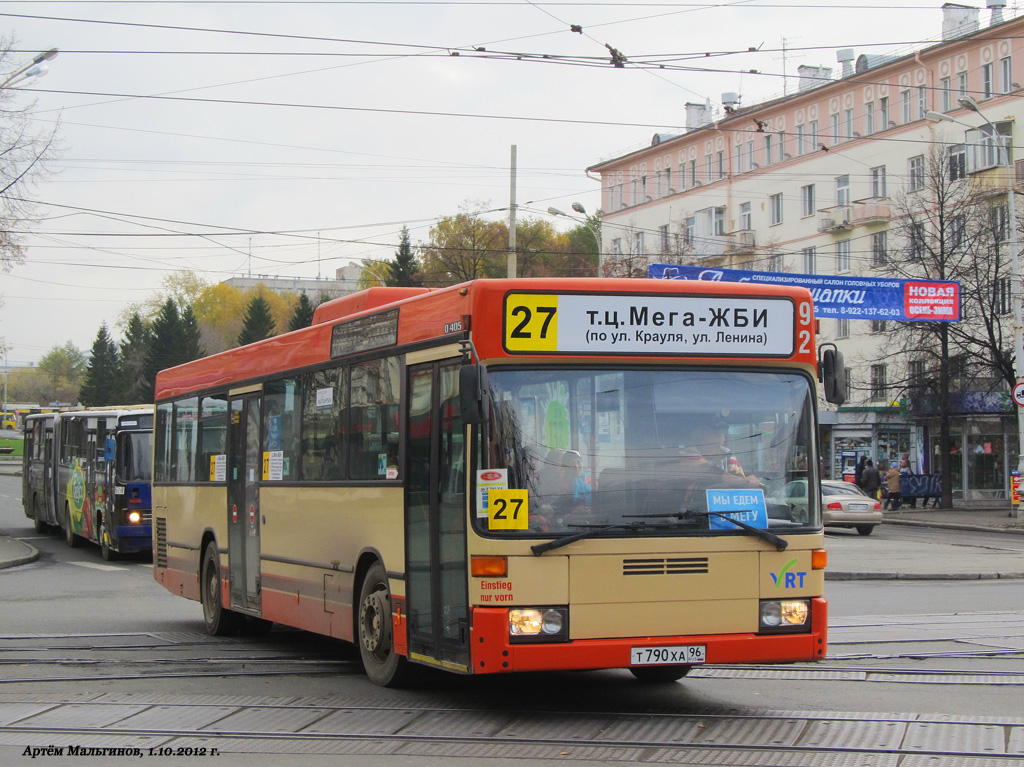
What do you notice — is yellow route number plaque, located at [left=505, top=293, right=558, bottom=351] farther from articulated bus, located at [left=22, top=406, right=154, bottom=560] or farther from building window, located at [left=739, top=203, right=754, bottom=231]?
building window, located at [left=739, top=203, right=754, bottom=231]

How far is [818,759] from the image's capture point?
6.79 meters

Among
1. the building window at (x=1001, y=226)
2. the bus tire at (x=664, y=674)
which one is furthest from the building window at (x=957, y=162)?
the bus tire at (x=664, y=674)

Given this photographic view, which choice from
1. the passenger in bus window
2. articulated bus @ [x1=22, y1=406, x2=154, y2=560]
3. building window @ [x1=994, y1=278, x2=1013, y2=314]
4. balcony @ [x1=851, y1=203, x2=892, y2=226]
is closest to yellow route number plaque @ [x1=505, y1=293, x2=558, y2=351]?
the passenger in bus window

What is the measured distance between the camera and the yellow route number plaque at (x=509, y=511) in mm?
7676

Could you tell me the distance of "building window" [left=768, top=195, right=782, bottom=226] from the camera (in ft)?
206

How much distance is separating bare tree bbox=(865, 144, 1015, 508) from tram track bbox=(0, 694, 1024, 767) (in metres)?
33.3

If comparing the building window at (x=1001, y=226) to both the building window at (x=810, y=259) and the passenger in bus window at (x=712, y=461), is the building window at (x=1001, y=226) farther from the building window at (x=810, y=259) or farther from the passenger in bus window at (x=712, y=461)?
the passenger in bus window at (x=712, y=461)

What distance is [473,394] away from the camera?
7.48m

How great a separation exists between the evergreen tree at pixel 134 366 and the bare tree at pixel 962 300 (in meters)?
75.0

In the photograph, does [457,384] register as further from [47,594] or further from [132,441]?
[132,441]

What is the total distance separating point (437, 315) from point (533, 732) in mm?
2754

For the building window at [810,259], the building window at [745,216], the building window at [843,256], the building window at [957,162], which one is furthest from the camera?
the building window at [745,216]

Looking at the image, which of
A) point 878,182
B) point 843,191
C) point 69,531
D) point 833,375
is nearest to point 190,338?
point 843,191

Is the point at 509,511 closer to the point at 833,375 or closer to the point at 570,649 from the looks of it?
the point at 570,649
